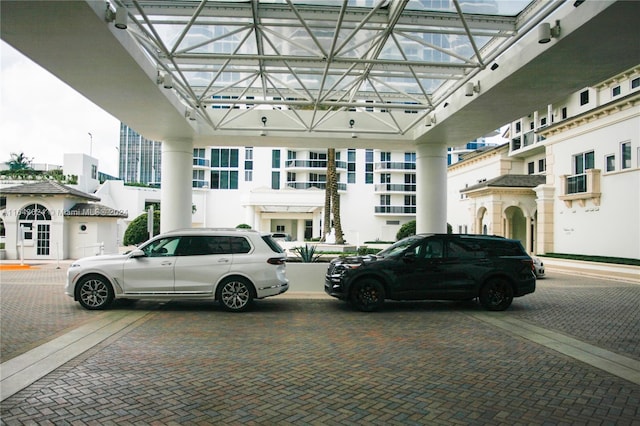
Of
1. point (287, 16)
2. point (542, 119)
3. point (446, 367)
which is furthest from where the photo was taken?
point (542, 119)

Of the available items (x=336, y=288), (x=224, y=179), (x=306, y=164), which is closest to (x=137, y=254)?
(x=336, y=288)

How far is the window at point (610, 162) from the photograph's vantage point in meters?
22.7

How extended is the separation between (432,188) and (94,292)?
35.3 feet

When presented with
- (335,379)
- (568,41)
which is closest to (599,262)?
(568,41)

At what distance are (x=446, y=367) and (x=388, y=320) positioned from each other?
3391 millimetres

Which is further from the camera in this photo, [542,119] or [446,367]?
[542,119]

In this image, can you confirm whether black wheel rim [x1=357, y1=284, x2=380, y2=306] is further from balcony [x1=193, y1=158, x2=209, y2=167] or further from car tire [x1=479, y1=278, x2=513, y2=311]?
balcony [x1=193, y1=158, x2=209, y2=167]

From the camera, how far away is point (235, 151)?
5306cm

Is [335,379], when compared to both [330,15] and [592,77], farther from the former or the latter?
[592,77]

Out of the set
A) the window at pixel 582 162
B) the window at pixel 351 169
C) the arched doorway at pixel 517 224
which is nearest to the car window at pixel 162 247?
the window at pixel 582 162

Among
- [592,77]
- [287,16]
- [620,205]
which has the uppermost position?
[287,16]

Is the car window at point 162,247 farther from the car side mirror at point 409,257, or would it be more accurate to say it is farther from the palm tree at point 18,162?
the palm tree at point 18,162

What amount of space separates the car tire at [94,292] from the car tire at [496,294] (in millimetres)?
8753

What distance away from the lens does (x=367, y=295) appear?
10.7m
